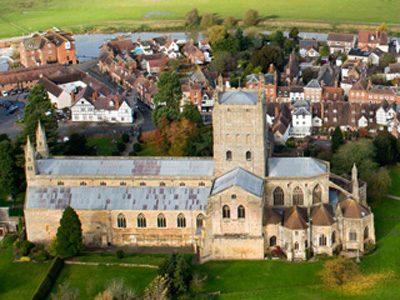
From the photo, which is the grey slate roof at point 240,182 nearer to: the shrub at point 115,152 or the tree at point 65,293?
the tree at point 65,293

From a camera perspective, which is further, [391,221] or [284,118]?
[284,118]

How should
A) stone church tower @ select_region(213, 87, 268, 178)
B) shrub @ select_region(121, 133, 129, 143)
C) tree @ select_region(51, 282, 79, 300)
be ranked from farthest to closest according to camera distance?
shrub @ select_region(121, 133, 129, 143), stone church tower @ select_region(213, 87, 268, 178), tree @ select_region(51, 282, 79, 300)

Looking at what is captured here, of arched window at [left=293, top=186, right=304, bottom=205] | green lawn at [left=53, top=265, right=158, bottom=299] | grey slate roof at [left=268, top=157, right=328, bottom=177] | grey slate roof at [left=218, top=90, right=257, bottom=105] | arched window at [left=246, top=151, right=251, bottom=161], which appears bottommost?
green lawn at [left=53, top=265, right=158, bottom=299]

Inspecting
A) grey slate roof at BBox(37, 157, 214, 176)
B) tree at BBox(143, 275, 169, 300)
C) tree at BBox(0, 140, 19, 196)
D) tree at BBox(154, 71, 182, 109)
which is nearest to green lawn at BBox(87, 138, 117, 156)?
tree at BBox(154, 71, 182, 109)

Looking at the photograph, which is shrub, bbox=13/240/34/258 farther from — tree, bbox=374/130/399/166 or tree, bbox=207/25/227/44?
tree, bbox=207/25/227/44

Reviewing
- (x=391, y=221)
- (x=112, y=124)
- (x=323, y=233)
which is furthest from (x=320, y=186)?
(x=112, y=124)

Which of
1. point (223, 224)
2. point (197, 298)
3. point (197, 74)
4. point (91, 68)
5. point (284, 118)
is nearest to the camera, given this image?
point (197, 298)

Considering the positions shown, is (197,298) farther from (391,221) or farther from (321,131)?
(321,131)
